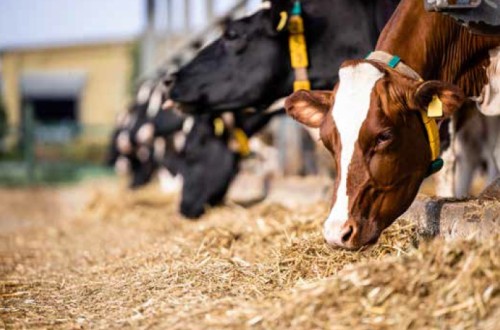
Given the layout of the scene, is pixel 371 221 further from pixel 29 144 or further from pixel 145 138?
pixel 29 144

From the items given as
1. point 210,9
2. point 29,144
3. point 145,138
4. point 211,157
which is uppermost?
point 210,9

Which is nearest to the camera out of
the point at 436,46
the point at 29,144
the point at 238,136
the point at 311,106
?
the point at 311,106

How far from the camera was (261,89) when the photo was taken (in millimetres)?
6586

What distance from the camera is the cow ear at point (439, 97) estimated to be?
13.7 feet

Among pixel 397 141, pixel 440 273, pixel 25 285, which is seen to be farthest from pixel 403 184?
pixel 25 285

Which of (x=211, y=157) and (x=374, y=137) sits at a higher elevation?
(x=374, y=137)

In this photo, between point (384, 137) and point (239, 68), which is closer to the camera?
point (384, 137)

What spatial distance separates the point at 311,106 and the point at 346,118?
16.2 inches

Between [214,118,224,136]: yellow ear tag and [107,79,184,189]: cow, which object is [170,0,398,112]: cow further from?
[107,79,184,189]: cow

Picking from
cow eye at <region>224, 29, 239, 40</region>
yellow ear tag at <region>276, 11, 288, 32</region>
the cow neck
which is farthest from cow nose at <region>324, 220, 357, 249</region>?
cow eye at <region>224, 29, 239, 40</region>

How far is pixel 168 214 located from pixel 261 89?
374cm

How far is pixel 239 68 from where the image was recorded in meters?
6.73

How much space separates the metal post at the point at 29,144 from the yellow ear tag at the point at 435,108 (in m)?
17.0

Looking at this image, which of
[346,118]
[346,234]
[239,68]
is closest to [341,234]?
[346,234]
